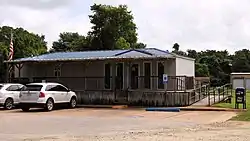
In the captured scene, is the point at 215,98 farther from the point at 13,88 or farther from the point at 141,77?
the point at 13,88

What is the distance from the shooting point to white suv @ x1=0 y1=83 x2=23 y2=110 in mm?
26166

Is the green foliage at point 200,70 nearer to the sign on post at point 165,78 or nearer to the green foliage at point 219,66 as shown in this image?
the green foliage at point 219,66

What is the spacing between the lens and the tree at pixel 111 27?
2424 inches

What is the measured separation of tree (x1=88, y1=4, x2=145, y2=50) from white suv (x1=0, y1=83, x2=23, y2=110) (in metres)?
34.0

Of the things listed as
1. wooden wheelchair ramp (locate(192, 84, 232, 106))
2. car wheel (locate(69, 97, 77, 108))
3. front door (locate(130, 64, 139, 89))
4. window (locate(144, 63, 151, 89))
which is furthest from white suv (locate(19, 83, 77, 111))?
wooden wheelchair ramp (locate(192, 84, 232, 106))

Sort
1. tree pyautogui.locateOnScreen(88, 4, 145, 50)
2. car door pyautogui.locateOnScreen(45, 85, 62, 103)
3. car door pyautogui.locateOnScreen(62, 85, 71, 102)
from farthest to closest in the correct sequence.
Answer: tree pyautogui.locateOnScreen(88, 4, 145, 50)
car door pyautogui.locateOnScreen(62, 85, 71, 102)
car door pyautogui.locateOnScreen(45, 85, 62, 103)

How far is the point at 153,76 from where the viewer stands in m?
28.7

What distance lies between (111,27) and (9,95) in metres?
36.8

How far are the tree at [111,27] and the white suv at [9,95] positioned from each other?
112 feet

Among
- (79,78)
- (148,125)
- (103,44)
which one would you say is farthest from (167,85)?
(103,44)

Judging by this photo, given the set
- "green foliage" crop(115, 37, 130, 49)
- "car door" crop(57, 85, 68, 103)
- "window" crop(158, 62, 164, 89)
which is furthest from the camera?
"green foliage" crop(115, 37, 130, 49)

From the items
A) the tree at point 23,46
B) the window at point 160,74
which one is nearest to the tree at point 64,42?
the tree at point 23,46

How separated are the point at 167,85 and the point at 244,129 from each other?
1328cm

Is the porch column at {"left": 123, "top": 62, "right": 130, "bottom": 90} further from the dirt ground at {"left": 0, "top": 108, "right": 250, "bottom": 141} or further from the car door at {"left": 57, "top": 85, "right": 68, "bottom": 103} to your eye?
the dirt ground at {"left": 0, "top": 108, "right": 250, "bottom": 141}
